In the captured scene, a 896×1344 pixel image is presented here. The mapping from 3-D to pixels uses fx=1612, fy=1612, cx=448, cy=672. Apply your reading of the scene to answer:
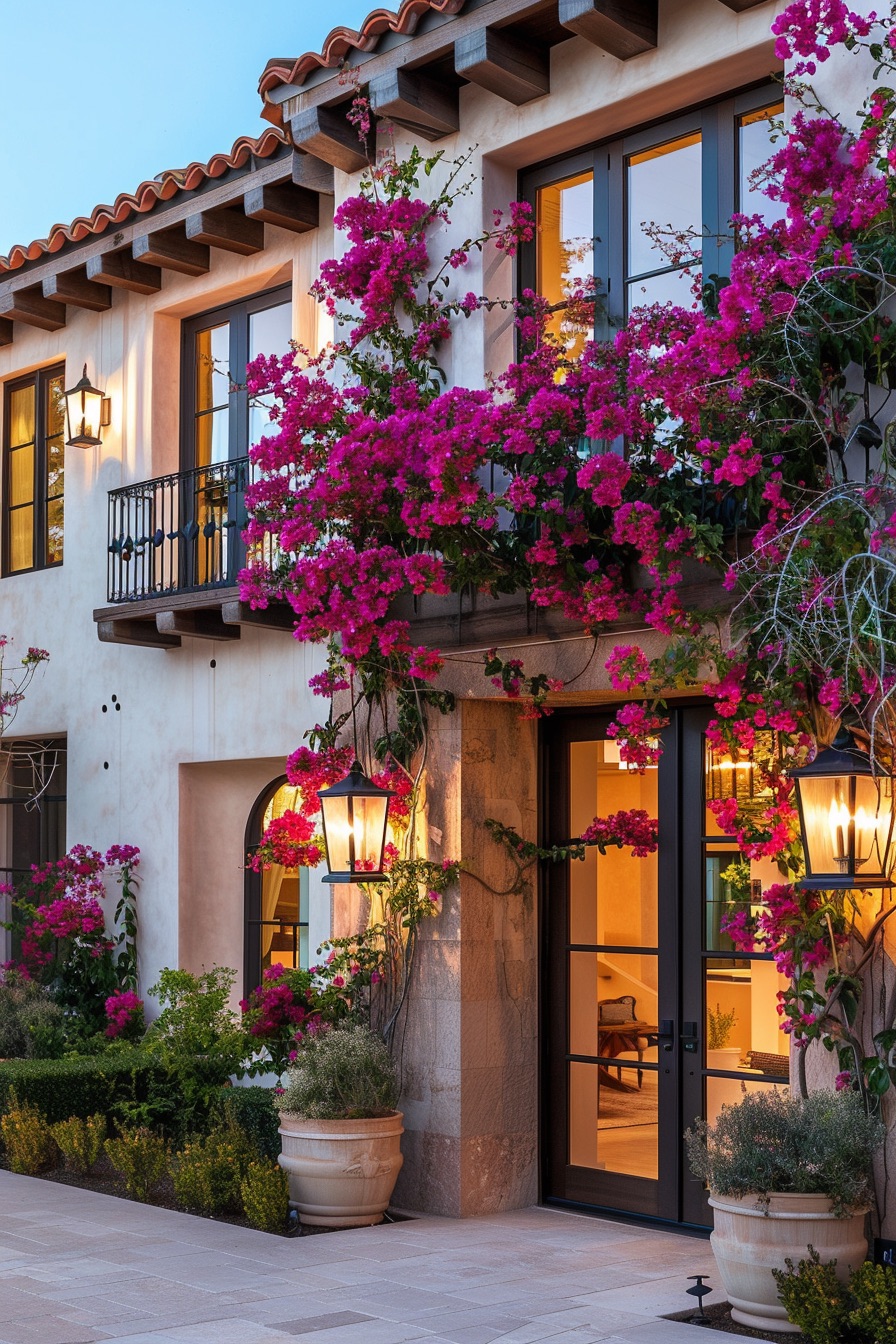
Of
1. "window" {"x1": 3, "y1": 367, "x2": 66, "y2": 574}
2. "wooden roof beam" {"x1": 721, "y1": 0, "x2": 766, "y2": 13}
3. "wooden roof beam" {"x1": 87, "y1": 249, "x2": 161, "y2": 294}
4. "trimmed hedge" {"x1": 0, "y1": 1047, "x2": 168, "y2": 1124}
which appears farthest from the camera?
"window" {"x1": 3, "y1": 367, "x2": 66, "y2": 574}

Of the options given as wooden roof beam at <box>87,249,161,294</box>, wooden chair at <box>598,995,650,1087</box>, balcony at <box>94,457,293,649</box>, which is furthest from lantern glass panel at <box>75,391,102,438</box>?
wooden chair at <box>598,995,650,1087</box>

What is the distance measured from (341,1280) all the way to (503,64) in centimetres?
572

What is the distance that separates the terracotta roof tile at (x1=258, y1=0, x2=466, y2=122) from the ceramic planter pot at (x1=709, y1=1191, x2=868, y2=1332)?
5.74 metres

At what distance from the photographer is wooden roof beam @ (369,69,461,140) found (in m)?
8.42

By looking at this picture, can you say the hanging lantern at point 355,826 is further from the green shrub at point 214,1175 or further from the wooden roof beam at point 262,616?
the wooden roof beam at point 262,616

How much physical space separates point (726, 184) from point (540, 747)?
3091 millimetres

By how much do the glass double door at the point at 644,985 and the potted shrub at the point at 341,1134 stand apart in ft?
3.51

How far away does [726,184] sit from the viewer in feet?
24.9

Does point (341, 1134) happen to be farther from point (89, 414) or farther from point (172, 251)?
point (172, 251)

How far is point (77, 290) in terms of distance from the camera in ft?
40.1

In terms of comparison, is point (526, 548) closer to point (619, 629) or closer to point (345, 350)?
point (619, 629)

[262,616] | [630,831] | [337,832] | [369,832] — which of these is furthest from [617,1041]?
[262,616]

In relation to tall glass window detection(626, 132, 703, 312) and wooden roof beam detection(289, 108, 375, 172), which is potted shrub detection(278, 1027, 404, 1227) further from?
wooden roof beam detection(289, 108, 375, 172)

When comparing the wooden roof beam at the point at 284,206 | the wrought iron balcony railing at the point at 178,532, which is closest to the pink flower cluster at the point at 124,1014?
the wrought iron balcony railing at the point at 178,532
